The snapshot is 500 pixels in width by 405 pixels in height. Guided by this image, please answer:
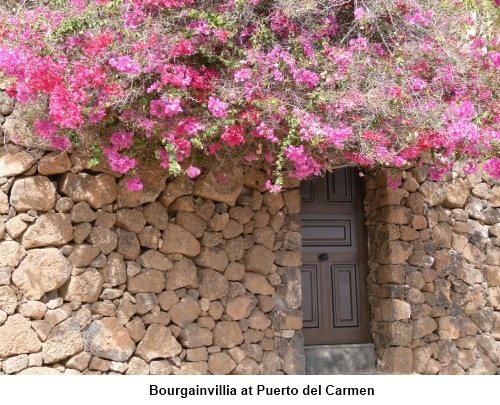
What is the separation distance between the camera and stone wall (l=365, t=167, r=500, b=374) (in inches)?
231

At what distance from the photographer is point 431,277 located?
6.02 metres

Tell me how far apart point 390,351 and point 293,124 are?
258 cm

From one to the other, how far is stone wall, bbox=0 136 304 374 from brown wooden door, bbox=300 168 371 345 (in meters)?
0.55

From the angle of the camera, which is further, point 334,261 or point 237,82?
point 334,261

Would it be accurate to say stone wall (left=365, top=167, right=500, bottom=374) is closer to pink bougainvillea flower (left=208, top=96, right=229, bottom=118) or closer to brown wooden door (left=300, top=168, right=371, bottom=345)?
brown wooden door (left=300, top=168, right=371, bottom=345)

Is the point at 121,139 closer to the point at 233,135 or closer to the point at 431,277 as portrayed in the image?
the point at 233,135

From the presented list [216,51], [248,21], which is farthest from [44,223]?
[248,21]

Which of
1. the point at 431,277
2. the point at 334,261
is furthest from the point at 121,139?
the point at 431,277

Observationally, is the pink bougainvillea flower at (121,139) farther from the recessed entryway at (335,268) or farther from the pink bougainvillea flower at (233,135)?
the recessed entryway at (335,268)

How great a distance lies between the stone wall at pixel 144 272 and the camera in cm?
436

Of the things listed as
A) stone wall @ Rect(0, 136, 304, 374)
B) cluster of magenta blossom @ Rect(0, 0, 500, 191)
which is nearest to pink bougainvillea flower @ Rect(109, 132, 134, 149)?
cluster of magenta blossom @ Rect(0, 0, 500, 191)

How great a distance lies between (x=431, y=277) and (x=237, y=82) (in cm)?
282

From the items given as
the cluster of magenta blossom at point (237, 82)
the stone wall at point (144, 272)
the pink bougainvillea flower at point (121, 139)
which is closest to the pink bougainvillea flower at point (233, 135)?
the cluster of magenta blossom at point (237, 82)

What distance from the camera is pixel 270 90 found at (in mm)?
4324
